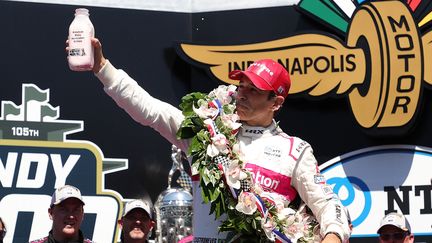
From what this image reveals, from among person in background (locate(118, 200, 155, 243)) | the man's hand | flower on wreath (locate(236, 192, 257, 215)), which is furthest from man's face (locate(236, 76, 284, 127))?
person in background (locate(118, 200, 155, 243))

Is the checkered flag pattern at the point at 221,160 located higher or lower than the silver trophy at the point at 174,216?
lower

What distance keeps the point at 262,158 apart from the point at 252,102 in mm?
245

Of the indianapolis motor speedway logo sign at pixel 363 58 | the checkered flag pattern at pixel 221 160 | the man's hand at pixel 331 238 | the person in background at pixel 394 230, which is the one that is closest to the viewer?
the man's hand at pixel 331 238

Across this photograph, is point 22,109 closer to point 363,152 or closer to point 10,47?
point 10,47

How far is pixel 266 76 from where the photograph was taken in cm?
446

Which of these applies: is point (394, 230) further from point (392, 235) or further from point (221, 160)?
A: point (221, 160)

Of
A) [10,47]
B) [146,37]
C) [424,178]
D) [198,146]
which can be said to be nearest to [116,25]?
[146,37]

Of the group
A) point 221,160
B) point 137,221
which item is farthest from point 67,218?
point 221,160

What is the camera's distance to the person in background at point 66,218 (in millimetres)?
5801

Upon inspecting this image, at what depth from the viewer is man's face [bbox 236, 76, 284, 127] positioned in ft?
14.6

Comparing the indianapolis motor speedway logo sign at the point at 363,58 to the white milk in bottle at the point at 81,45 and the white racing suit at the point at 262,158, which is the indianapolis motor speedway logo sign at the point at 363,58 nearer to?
Answer: the white racing suit at the point at 262,158

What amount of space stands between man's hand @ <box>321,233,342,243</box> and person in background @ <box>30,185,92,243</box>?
81.8 inches

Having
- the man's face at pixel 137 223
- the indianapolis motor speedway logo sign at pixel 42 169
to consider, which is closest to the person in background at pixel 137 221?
the man's face at pixel 137 223

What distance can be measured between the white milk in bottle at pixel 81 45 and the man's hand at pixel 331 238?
1.18 m
